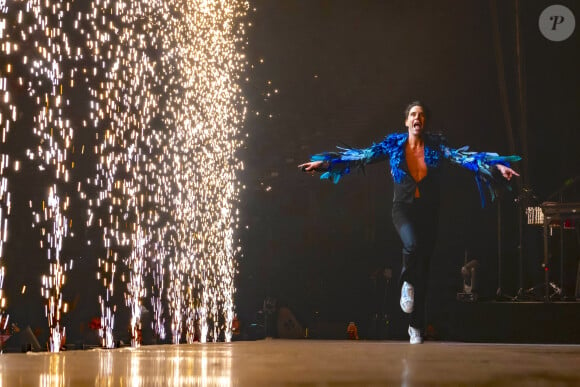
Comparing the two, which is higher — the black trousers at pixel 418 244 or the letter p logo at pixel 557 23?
the letter p logo at pixel 557 23

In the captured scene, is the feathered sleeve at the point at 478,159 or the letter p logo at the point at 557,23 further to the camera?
the letter p logo at the point at 557,23

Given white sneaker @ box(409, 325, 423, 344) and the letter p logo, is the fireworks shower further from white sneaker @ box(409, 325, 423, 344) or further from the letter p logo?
white sneaker @ box(409, 325, 423, 344)

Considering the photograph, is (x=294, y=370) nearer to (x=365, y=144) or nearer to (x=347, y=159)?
(x=347, y=159)

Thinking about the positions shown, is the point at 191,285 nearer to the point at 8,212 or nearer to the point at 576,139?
the point at 8,212

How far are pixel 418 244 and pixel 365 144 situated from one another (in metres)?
7.56

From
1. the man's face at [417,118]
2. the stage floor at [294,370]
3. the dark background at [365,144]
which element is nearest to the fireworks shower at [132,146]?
the dark background at [365,144]

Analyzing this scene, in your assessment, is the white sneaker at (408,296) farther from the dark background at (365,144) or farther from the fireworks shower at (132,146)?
the fireworks shower at (132,146)

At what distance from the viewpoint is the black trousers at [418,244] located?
8.45 meters

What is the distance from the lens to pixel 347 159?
887cm

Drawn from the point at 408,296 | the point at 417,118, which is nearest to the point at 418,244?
the point at 408,296

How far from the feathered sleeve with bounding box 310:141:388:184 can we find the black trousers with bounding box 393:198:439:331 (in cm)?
53

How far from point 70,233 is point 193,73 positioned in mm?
3964

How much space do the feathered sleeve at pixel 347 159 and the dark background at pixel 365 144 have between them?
3542 millimetres

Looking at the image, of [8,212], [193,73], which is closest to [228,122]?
[193,73]
